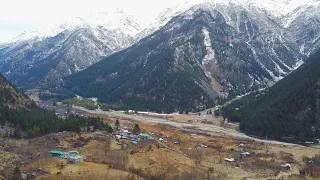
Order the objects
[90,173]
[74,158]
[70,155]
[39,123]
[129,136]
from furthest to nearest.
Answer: [129,136], [39,123], [70,155], [74,158], [90,173]

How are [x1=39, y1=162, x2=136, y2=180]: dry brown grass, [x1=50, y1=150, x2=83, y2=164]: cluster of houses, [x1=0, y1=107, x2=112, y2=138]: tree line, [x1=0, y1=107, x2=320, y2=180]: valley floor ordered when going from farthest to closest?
1. [x1=0, y1=107, x2=112, y2=138]: tree line
2. [x1=50, y1=150, x2=83, y2=164]: cluster of houses
3. [x1=0, y1=107, x2=320, y2=180]: valley floor
4. [x1=39, y1=162, x2=136, y2=180]: dry brown grass

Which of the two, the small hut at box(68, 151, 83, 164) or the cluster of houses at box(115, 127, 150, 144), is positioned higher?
the cluster of houses at box(115, 127, 150, 144)

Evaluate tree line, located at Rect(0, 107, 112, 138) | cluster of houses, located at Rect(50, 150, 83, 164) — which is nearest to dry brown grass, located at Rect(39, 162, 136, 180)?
cluster of houses, located at Rect(50, 150, 83, 164)

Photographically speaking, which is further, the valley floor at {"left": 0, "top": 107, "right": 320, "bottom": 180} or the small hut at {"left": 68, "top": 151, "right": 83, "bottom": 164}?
the small hut at {"left": 68, "top": 151, "right": 83, "bottom": 164}

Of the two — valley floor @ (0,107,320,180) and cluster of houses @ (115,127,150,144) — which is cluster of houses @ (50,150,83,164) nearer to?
valley floor @ (0,107,320,180)

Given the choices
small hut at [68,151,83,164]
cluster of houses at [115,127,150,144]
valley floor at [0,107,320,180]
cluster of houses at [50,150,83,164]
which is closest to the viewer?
valley floor at [0,107,320,180]

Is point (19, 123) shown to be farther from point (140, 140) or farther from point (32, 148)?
point (140, 140)

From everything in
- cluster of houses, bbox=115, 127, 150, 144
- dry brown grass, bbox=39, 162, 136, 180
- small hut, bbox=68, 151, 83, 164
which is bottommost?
dry brown grass, bbox=39, 162, 136, 180

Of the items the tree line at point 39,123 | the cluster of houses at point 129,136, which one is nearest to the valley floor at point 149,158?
the cluster of houses at point 129,136

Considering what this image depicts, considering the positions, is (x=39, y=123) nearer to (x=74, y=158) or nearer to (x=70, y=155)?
(x=70, y=155)

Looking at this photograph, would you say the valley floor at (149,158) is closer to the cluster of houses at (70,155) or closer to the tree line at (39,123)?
the cluster of houses at (70,155)

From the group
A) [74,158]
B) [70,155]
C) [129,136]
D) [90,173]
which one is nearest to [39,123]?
[129,136]

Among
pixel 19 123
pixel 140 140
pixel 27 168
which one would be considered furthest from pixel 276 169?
pixel 19 123
